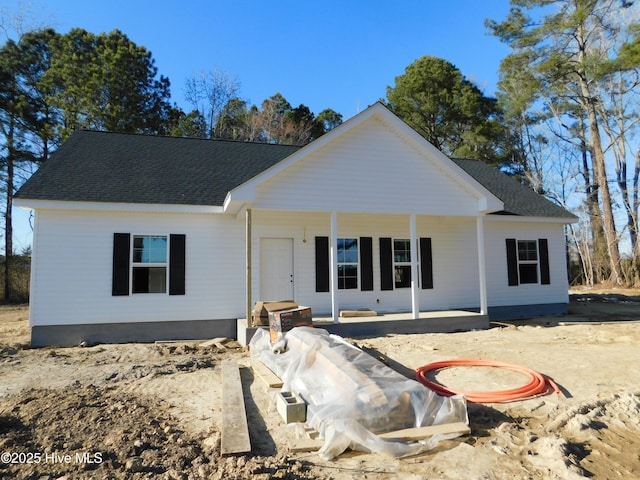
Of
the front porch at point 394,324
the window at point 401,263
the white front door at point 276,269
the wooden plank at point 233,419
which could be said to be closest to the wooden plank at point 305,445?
the wooden plank at point 233,419

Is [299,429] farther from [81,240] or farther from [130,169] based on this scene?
[130,169]

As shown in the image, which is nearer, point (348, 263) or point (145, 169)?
point (145, 169)

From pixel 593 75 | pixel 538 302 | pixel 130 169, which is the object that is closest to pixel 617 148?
pixel 593 75

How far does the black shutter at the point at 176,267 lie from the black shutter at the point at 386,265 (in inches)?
203

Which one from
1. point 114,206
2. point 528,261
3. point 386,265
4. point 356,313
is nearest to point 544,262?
point 528,261

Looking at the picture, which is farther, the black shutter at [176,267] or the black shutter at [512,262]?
the black shutter at [512,262]

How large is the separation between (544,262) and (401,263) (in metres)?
4.84

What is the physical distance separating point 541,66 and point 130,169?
22.8m

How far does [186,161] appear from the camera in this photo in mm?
11836

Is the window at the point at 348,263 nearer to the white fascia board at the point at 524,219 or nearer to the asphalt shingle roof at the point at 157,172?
the asphalt shingle roof at the point at 157,172

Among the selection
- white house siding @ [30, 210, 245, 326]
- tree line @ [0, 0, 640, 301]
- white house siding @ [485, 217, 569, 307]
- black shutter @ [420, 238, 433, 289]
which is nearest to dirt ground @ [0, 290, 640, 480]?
white house siding @ [30, 210, 245, 326]

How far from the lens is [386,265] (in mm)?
11273

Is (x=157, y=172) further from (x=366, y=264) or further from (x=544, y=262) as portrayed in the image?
(x=544, y=262)

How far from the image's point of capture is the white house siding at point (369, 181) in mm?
9195
